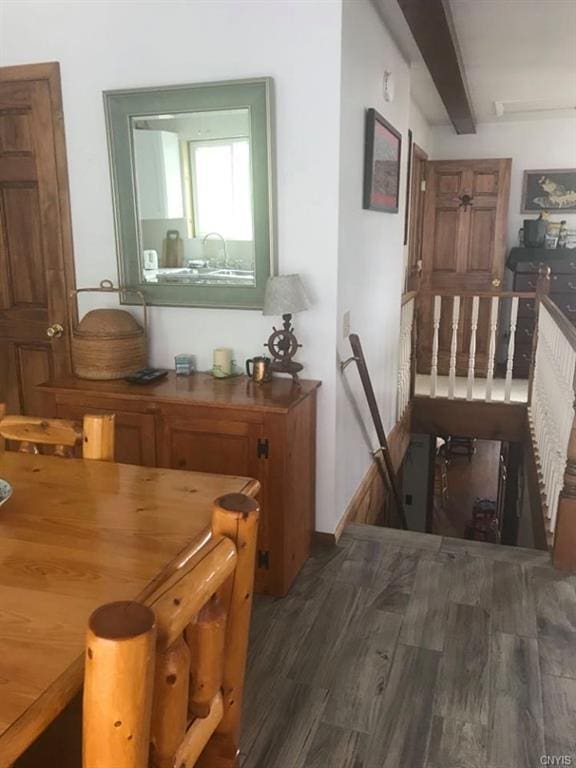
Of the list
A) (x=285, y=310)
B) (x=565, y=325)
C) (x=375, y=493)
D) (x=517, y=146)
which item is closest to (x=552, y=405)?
(x=565, y=325)

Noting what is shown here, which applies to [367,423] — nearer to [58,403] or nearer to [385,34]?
[58,403]

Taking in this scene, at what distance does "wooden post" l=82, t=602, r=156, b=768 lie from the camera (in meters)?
0.70

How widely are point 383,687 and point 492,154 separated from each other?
5141 millimetres

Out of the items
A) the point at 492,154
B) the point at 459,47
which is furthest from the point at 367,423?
the point at 492,154

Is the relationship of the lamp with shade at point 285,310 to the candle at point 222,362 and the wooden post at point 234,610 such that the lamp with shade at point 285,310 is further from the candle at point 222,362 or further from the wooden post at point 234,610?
the wooden post at point 234,610

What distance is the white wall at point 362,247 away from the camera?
8.47 ft

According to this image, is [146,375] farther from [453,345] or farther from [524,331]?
[524,331]

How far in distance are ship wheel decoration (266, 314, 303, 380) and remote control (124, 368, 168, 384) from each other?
1.62 feet

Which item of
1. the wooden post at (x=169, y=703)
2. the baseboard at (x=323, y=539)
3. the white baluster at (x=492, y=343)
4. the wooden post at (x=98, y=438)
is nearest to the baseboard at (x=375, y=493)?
the baseboard at (x=323, y=539)

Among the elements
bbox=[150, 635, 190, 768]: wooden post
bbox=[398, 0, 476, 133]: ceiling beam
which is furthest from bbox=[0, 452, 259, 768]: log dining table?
bbox=[398, 0, 476, 133]: ceiling beam

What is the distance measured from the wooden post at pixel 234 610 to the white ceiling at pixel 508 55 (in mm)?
2705

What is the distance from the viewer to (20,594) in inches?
43.0

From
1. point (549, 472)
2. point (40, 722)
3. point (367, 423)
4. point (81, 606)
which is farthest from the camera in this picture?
point (367, 423)

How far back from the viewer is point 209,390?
2.50 metres
